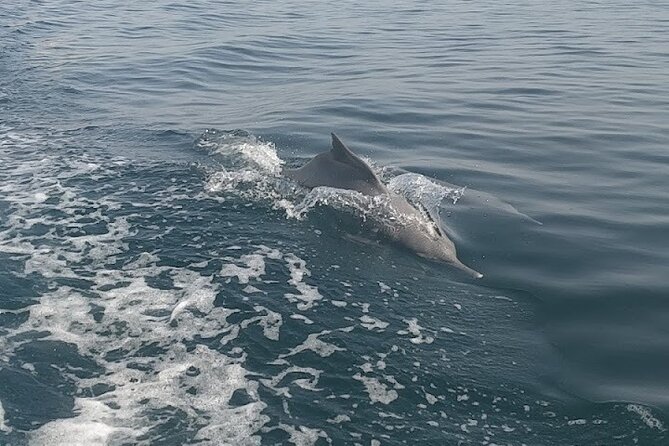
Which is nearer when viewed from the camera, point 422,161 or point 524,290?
point 524,290

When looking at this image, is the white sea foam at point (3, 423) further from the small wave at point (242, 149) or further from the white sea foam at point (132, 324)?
the small wave at point (242, 149)

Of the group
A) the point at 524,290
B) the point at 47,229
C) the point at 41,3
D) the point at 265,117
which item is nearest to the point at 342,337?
the point at 524,290

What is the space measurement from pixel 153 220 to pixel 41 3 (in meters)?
37.8

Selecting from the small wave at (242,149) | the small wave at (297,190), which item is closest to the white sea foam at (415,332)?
the small wave at (297,190)

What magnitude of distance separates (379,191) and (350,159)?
0.80 m

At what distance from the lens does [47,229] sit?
12.5m

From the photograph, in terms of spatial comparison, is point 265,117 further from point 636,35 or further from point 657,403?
point 636,35

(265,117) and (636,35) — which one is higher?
(636,35)

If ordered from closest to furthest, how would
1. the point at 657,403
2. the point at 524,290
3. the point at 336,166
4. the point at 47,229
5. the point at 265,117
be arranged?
the point at 657,403
the point at 524,290
the point at 47,229
the point at 336,166
the point at 265,117

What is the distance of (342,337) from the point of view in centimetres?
922

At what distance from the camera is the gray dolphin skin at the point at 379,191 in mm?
11625

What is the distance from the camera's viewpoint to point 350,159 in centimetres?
1302

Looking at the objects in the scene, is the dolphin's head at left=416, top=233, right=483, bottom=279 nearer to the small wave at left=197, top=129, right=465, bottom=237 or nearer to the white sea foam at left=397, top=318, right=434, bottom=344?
the small wave at left=197, top=129, right=465, bottom=237

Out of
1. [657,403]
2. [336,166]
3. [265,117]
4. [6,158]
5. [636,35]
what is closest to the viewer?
[657,403]
